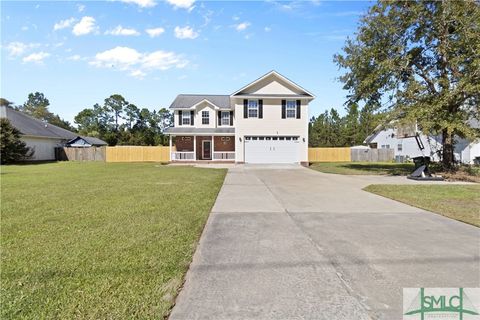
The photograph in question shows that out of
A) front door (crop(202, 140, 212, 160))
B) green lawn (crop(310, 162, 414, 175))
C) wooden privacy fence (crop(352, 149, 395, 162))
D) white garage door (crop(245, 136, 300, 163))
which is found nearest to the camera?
green lawn (crop(310, 162, 414, 175))

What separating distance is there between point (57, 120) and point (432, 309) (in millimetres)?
82618

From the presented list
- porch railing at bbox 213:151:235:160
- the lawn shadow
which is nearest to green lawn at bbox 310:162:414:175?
the lawn shadow

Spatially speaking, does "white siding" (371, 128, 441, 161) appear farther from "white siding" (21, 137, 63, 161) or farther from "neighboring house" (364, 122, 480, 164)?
"white siding" (21, 137, 63, 161)

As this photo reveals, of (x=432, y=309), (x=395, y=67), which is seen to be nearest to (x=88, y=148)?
(x=395, y=67)

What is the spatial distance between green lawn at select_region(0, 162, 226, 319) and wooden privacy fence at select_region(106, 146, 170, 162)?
25.4 meters

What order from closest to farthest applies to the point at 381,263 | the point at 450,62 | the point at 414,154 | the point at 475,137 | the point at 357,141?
the point at 381,263 < the point at 475,137 < the point at 450,62 < the point at 414,154 < the point at 357,141

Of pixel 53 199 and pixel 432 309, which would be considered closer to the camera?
pixel 432 309

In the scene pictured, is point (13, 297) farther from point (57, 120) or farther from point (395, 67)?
point (57, 120)

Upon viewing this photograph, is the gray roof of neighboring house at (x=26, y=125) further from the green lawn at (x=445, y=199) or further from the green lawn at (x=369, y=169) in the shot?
the green lawn at (x=445, y=199)

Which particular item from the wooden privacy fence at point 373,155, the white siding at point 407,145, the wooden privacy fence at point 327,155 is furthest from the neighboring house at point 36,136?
the white siding at point 407,145

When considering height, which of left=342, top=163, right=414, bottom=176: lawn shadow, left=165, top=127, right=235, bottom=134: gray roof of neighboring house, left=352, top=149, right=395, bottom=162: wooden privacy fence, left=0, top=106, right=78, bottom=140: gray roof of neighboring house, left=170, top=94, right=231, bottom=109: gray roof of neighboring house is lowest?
left=342, top=163, right=414, bottom=176: lawn shadow

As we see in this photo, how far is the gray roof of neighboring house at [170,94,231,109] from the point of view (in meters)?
29.5

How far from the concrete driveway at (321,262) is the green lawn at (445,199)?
61 centimetres

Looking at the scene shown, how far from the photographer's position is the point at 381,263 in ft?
12.3
